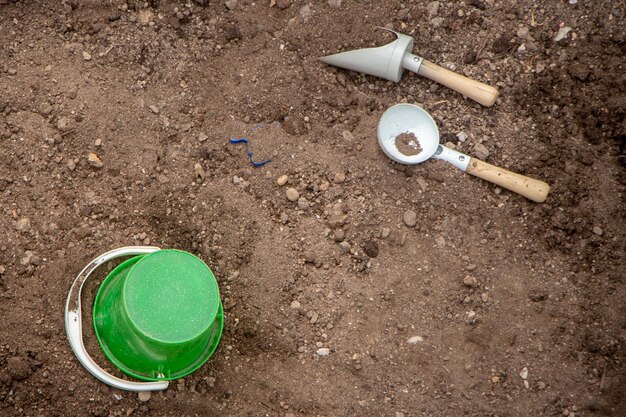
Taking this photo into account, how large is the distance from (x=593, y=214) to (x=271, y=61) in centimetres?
90

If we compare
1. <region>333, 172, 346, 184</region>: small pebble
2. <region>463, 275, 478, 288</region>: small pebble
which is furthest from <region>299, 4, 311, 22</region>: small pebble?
<region>463, 275, 478, 288</region>: small pebble

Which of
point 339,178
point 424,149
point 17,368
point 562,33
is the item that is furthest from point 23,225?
point 562,33

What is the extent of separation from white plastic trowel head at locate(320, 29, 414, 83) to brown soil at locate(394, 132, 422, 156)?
0.16 metres

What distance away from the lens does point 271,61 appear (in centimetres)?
186

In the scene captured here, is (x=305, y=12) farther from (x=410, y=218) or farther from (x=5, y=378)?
(x=5, y=378)

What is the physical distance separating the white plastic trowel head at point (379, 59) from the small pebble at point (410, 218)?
0.35 m

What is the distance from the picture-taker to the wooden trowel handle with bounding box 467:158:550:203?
5.74 feet

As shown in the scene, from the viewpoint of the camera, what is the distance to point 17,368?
5.45 ft

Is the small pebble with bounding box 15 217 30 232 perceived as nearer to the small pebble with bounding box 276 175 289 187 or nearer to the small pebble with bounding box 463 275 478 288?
the small pebble with bounding box 276 175 289 187

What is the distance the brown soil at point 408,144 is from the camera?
1.79 meters

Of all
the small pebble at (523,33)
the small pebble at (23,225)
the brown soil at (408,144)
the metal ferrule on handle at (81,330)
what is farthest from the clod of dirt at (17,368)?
the small pebble at (523,33)

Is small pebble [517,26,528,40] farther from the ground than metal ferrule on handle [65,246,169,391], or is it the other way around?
small pebble [517,26,528,40]

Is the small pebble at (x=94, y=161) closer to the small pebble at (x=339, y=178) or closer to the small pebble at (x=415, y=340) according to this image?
the small pebble at (x=339, y=178)

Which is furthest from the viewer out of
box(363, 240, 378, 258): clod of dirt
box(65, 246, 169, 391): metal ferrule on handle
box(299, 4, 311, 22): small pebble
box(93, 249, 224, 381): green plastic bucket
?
box(299, 4, 311, 22): small pebble
